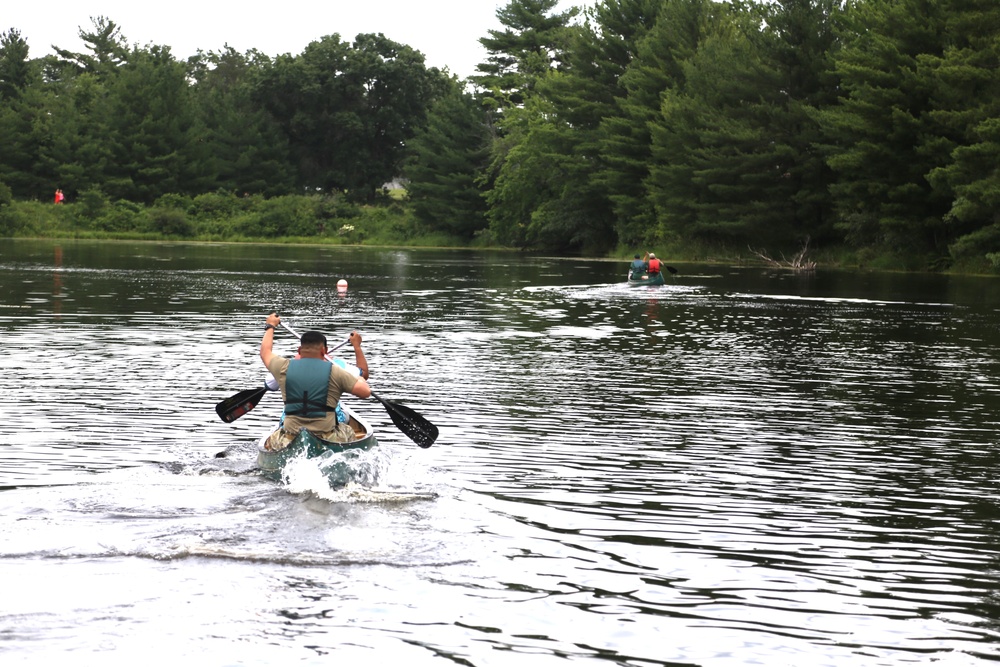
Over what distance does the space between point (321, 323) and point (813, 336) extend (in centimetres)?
1197

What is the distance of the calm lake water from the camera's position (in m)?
8.93

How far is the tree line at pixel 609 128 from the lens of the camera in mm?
60125

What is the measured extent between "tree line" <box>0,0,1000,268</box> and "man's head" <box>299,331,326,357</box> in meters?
45.3

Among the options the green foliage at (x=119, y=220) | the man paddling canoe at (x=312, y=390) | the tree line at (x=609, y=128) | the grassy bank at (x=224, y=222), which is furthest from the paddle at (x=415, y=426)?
the green foliage at (x=119, y=220)

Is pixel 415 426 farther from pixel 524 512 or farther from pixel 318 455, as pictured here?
pixel 524 512

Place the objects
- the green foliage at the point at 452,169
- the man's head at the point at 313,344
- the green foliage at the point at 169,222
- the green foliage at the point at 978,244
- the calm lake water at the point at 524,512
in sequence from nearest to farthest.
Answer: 1. the calm lake water at the point at 524,512
2. the man's head at the point at 313,344
3. the green foliage at the point at 978,244
4. the green foliage at the point at 452,169
5. the green foliage at the point at 169,222

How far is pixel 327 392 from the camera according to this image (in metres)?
14.0

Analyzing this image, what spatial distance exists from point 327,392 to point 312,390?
0.52ft

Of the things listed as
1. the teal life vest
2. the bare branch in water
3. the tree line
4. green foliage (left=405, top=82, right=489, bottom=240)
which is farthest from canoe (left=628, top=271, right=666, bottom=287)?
green foliage (left=405, top=82, right=489, bottom=240)

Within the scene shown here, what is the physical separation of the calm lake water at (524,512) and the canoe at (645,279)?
19596 millimetres

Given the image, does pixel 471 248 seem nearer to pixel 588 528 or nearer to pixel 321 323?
pixel 321 323

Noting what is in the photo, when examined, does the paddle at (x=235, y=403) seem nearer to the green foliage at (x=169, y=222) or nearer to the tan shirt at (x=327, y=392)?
the tan shirt at (x=327, y=392)

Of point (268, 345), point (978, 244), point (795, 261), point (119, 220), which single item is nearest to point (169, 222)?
point (119, 220)

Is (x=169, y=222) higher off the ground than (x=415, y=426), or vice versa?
(x=169, y=222)
